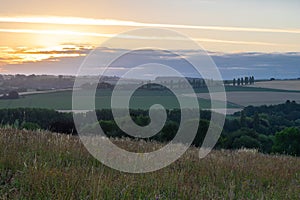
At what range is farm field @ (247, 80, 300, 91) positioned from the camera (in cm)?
9106

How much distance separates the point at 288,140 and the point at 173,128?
9.45 m

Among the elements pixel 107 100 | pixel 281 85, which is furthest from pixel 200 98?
pixel 281 85

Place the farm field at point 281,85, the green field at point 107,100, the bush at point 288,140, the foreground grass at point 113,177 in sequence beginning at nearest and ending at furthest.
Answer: the foreground grass at point 113,177
the bush at point 288,140
the green field at point 107,100
the farm field at point 281,85

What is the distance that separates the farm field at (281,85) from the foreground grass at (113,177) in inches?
3346

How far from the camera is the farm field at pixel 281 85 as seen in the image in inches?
3585

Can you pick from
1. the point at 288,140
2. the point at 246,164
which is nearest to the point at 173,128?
the point at 288,140

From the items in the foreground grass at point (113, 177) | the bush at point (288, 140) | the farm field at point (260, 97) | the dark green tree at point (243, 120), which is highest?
the foreground grass at point (113, 177)

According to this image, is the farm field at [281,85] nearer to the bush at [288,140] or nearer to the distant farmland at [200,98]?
the distant farmland at [200,98]

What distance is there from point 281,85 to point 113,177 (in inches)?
3569

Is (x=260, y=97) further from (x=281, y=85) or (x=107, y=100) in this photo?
(x=107, y=100)

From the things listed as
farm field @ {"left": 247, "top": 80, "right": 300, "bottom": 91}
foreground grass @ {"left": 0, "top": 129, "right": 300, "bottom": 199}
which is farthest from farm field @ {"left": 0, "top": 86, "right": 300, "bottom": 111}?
foreground grass @ {"left": 0, "top": 129, "right": 300, "bottom": 199}

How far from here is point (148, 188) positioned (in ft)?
20.0

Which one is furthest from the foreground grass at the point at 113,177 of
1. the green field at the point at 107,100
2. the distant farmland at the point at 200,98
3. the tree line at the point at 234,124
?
the distant farmland at the point at 200,98

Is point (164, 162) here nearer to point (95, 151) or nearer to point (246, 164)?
point (95, 151)
